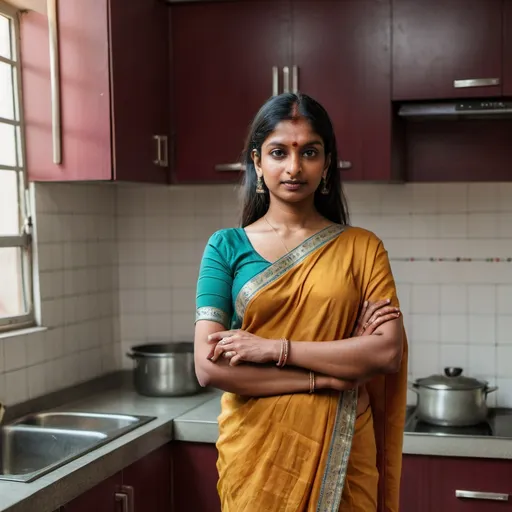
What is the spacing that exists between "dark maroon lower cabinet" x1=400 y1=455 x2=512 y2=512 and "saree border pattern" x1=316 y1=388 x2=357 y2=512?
2.76 ft

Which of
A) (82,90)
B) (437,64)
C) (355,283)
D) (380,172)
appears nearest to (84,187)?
(82,90)

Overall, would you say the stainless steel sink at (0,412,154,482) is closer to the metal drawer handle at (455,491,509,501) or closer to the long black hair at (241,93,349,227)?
the long black hair at (241,93,349,227)

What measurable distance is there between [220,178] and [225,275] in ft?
3.78

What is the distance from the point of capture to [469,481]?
8.63 feet

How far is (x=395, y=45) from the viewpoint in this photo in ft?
9.43

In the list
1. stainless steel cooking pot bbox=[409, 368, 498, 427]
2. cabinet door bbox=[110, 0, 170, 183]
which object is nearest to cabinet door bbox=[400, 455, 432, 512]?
stainless steel cooking pot bbox=[409, 368, 498, 427]

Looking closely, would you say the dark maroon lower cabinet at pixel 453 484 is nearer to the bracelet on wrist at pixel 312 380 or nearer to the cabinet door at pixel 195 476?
the cabinet door at pixel 195 476

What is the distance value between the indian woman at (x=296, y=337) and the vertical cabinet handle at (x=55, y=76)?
97 cm

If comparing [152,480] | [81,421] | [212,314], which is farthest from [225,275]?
[81,421]

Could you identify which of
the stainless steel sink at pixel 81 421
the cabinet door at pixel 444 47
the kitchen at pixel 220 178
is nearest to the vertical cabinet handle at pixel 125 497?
the kitchen at pixel 220 178

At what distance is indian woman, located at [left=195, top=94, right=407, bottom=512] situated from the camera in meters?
1.87

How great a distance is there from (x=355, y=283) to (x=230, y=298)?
285 millimetres

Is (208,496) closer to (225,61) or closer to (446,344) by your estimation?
(446,344)

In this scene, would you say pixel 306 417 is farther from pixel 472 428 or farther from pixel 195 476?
pixel 472 428
